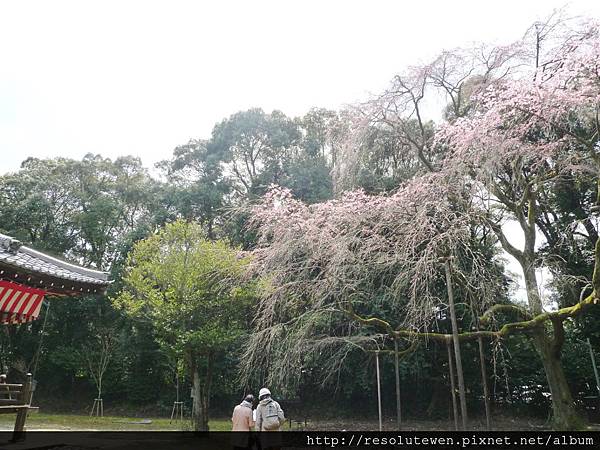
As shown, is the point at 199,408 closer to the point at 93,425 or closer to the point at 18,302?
the point at 93,425

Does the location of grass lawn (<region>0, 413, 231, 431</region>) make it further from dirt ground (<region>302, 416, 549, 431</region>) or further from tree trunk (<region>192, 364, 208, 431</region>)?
dirt ground (<region>302, 416, 549, 431</region>)

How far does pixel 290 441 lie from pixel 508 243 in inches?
218

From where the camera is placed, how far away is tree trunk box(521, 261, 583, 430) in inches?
299

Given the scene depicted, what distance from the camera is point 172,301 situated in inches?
393

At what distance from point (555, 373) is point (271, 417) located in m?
6.15

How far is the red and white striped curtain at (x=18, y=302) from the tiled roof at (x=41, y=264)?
0.94 feet

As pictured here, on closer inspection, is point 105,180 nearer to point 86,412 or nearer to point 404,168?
point 86,412

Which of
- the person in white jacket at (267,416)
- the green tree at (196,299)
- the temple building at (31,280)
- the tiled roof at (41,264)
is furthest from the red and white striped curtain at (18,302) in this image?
the green tree at (196,299)

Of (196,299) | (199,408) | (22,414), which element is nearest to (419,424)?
(199,408)

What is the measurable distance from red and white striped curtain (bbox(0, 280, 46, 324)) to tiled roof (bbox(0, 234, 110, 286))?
0.94ft

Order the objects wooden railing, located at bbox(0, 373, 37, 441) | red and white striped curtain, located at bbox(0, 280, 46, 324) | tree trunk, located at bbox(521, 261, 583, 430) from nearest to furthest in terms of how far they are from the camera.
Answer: red and white striped curtain, located at bbox(0, 280, 46, 324), wooden railing, located at bbox(0, 373, 37, 441), tree trunk, located at bbox(521, 261, 583, 430)

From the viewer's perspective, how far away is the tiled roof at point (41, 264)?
14.2ft

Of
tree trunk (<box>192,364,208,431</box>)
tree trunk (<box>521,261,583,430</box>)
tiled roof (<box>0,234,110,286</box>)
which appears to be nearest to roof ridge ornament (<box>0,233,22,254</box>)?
tiled roof (<box>0,234,110,286</box>)

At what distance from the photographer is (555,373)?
809 centimetres
